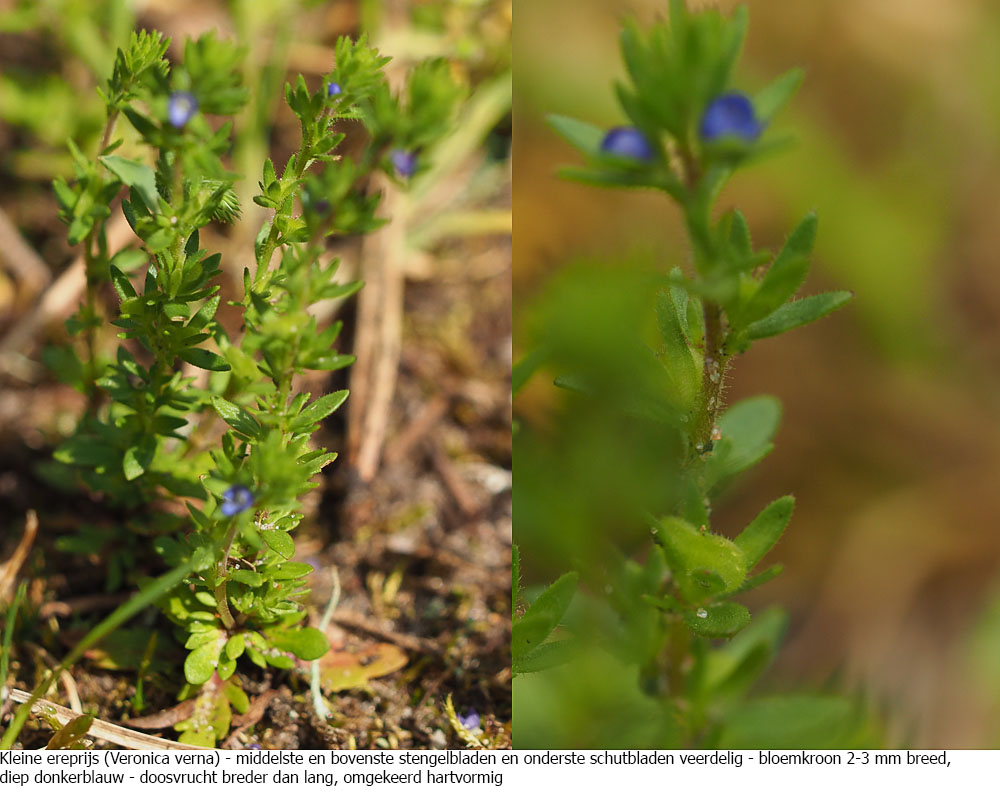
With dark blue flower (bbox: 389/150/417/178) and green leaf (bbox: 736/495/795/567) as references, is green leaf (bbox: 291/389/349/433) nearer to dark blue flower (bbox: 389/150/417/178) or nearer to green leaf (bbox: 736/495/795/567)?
dark blue flower (bbox: 389/150/417/178)

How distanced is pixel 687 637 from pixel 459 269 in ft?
7.12

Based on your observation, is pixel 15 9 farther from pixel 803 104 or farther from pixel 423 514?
pixel 803 104

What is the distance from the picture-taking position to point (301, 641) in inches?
88.4

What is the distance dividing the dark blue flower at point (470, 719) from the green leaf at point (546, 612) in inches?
18.6

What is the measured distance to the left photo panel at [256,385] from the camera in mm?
1888

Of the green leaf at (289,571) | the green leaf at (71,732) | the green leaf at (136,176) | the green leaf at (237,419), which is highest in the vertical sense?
the green leaf at (136,176)

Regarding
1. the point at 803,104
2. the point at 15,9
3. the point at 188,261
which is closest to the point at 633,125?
the point at 188,261

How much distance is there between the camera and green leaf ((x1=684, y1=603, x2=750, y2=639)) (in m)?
1.90

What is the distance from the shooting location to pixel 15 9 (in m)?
4.07

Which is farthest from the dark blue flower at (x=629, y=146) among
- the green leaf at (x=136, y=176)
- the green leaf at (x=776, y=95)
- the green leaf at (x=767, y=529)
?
the green leaf at (x=136, y=176)

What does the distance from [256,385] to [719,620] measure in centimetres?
106

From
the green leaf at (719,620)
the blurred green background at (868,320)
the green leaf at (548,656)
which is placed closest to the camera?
the green leaf at (719,620)

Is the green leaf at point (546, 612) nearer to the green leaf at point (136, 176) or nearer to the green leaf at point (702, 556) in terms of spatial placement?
the green leaf at point (702, 556)

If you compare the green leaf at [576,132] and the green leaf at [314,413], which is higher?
the green leaf at [576,132]
